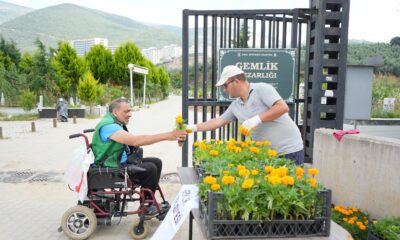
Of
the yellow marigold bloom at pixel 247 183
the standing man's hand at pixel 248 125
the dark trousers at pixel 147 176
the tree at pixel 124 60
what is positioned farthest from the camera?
the tree at pixel 124 60

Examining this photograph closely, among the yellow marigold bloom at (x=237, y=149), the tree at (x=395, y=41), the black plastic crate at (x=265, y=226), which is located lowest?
the black plastic crate at (x=265, y=226)

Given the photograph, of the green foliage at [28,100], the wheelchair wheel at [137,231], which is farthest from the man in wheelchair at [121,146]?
the green foliage at [28,100]

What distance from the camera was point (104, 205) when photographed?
14.3ft

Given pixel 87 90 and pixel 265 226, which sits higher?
pixel 87 90

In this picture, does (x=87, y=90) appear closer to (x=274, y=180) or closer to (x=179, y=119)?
(x=179, y=119)

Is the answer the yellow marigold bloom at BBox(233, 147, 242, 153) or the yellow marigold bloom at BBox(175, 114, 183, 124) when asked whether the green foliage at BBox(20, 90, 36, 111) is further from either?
the yellow marigold bloom at BBox(233, 147, 242, 153)

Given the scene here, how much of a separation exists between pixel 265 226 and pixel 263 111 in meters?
1.68

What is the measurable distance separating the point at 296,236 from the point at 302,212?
0.12 m

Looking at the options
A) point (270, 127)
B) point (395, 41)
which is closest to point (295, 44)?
point (270, 127)

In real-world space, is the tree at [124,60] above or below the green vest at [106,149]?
above

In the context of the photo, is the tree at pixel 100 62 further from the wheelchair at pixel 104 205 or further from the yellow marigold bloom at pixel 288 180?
the yellow marigold bloom at pixel 288 180

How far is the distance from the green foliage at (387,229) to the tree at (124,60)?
3214cm

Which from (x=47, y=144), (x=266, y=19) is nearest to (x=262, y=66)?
(x=266, y=19)

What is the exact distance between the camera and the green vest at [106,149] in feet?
13.4
